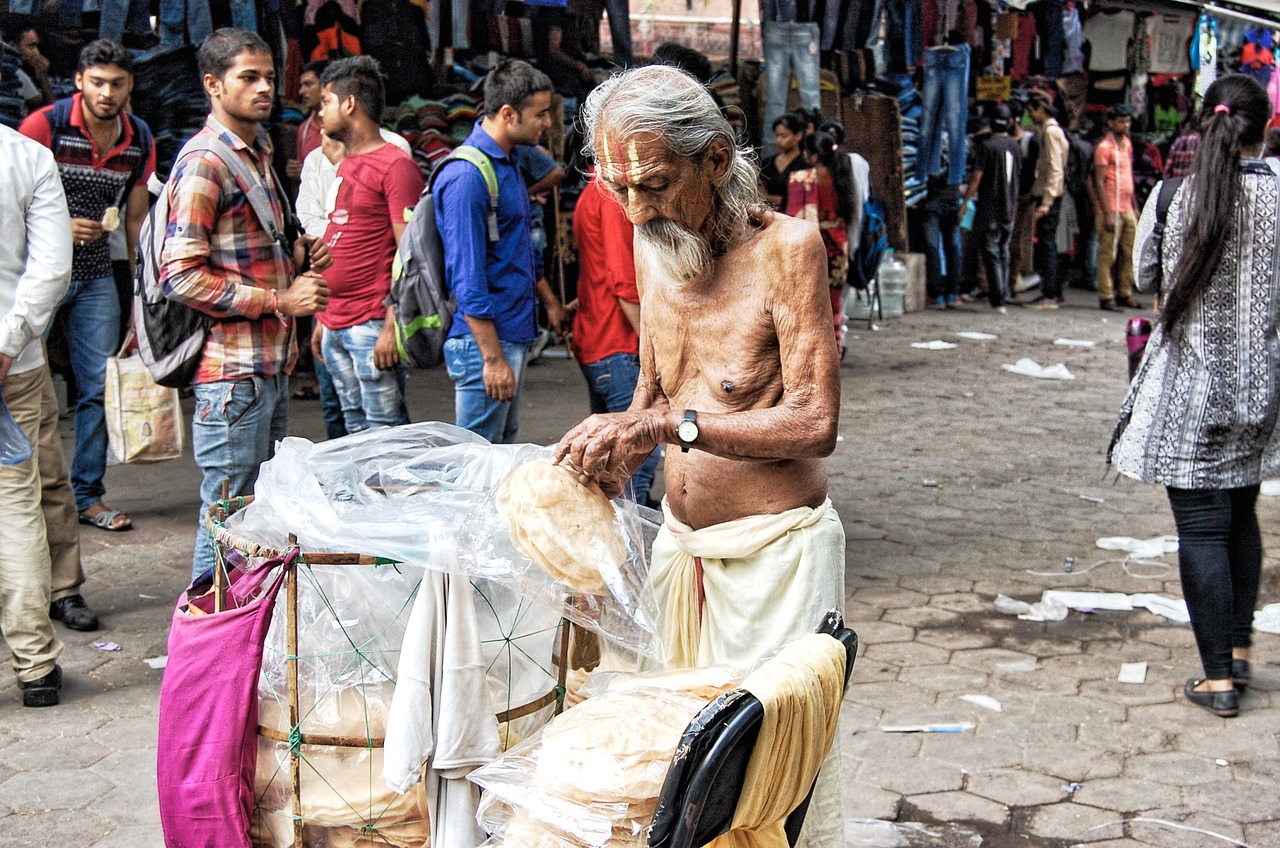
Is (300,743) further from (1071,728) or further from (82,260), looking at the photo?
(82,260)

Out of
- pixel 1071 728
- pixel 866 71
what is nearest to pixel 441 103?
pixel 866 71

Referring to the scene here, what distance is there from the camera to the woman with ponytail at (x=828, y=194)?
987cm

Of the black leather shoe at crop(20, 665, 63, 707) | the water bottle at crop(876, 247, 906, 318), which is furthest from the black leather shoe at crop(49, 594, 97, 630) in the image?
the water bottle at crop(876, 247, 906, 318)

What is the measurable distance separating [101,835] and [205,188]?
2.01 metres

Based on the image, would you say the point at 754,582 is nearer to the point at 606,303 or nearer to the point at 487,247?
the point at 487,247

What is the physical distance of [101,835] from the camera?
11.4 feet

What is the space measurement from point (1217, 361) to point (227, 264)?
3.29m

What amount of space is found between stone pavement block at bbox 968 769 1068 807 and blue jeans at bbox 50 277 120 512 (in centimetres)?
427

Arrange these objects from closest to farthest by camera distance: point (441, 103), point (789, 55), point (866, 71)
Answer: point (441, 103) → point (789, 55) → point (866, 71)

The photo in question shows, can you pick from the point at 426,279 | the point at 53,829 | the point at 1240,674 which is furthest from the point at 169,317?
the point at 1240,674

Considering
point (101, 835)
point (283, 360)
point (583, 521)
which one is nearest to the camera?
point (583, 521)

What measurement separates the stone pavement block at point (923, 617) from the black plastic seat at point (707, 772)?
3575 millimetres

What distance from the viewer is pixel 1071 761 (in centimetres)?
397

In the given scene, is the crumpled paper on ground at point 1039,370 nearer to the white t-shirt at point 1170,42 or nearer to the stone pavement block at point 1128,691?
the stone pavement block at point 1128,691
